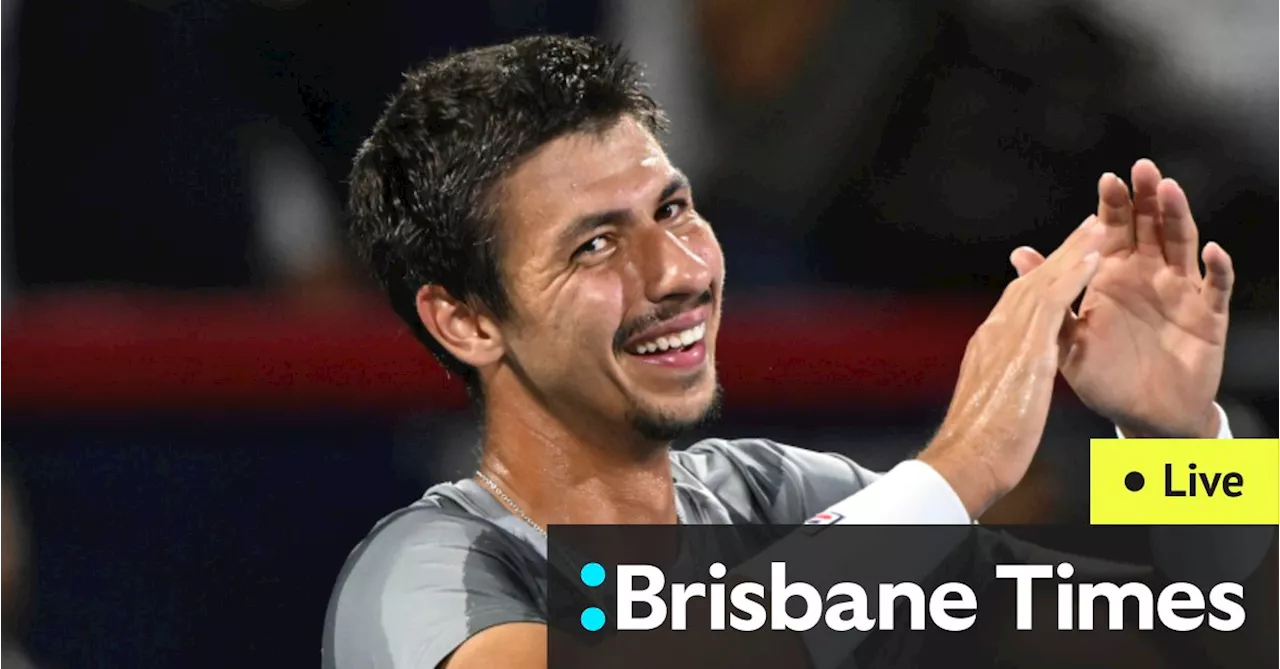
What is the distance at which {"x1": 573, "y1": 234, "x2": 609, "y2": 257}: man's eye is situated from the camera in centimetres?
151

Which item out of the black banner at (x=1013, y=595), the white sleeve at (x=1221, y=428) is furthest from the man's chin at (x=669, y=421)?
the white sleeve at (x=1221, y=428)

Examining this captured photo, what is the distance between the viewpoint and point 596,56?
5.20ft

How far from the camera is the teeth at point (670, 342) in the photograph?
153cm

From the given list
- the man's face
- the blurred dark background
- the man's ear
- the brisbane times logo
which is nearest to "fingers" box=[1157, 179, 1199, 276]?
the blurred dark background

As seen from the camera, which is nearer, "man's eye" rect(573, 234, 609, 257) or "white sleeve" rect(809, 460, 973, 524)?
"white sleeve" rect(809, 460, 973, 524)

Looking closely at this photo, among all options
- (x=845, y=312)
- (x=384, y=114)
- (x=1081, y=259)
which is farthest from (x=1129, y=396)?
(x=384, y=114)

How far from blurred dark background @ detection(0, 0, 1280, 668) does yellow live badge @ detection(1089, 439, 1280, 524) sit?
7 cm

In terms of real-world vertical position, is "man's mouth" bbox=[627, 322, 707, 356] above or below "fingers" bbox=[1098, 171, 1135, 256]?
below

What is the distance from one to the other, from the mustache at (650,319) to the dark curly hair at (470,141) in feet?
0.39

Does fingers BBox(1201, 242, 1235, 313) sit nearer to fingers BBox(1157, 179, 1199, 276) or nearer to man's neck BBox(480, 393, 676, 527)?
fingers BBox(1157, 179, 1199, 276)

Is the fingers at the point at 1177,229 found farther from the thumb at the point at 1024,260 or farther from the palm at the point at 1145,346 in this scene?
the thumb at the point at 1024,260

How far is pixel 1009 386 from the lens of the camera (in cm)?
140

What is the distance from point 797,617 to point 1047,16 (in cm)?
91

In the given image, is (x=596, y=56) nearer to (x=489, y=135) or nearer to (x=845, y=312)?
(x=489, y=135)
